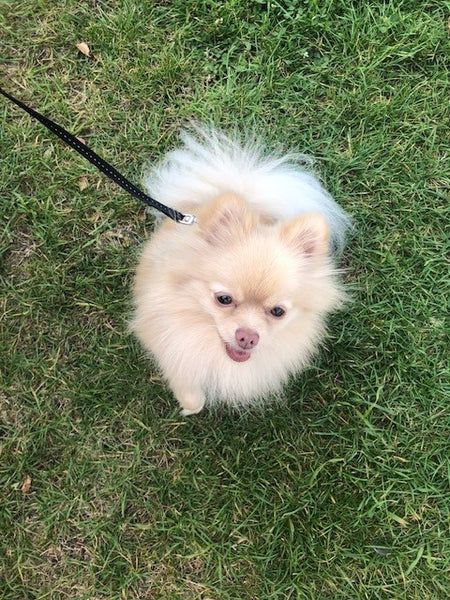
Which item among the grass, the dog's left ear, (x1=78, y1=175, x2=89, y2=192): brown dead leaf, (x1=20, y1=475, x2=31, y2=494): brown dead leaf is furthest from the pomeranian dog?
(x1=20, y1=475, x2=31, y2=494): brown dead leaf

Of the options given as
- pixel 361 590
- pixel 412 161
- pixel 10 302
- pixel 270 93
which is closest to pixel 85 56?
pixel 270 93

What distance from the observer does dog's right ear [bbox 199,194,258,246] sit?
1718 millimetres

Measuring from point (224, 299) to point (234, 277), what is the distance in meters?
0.09

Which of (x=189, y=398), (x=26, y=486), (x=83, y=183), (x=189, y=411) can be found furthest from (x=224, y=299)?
(x=26, y=486)

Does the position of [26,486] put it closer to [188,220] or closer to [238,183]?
[188,220]

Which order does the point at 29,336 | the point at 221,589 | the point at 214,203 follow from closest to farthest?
1. the point at 214,203
2. the point at 221,589
3. the point at 29,336

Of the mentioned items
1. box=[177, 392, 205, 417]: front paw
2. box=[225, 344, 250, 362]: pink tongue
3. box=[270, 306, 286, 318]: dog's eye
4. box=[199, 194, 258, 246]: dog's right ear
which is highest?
box=[199, 194, 258, 246]: dog's right ear

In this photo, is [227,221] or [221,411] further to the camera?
[221,411]

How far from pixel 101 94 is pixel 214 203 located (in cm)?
136

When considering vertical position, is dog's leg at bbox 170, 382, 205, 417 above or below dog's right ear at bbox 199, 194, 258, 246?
below

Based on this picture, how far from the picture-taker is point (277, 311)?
1796mm

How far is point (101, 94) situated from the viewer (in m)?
2.77

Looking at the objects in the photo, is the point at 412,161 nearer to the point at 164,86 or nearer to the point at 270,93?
the point at 270,93

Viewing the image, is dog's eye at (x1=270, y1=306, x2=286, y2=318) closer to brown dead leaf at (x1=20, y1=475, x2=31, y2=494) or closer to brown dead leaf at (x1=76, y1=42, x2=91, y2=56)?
brown dead leaf at (x1=20, y1=475, x2=31, y2=494)
